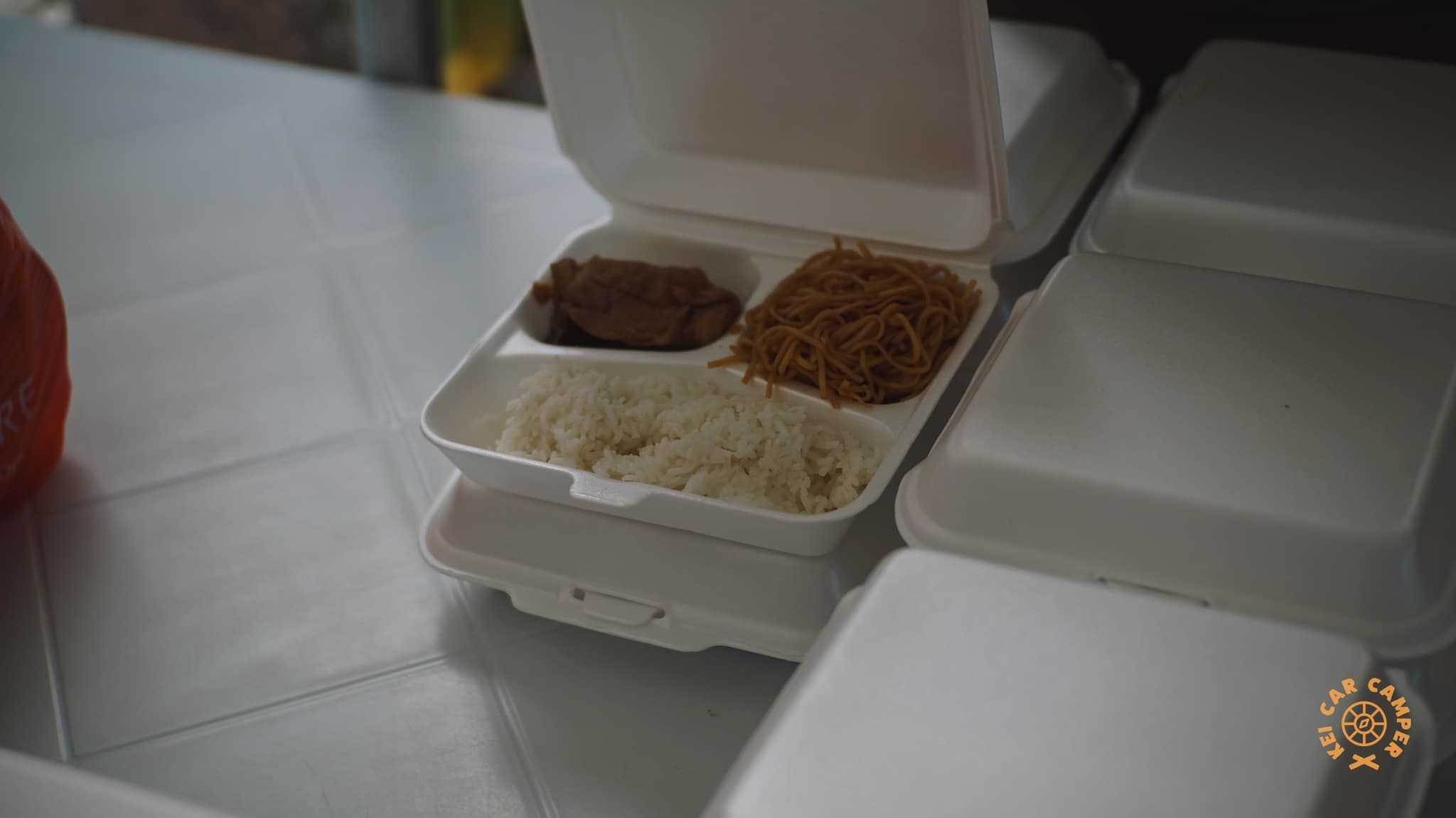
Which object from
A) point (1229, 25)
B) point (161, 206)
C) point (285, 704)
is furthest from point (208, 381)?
point (1229, 25)

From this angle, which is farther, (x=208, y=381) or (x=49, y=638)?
(x=208, y=381)

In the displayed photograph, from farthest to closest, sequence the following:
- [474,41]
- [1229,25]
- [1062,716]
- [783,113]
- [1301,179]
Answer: [474,41]
[1229,25]
[783,113]
[1301,179]
[1062,716]

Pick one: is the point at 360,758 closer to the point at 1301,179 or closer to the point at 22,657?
the point at 22,657

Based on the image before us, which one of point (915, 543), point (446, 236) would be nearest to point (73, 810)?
point (915, 543)

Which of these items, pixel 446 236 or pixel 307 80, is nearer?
pixel 446 236

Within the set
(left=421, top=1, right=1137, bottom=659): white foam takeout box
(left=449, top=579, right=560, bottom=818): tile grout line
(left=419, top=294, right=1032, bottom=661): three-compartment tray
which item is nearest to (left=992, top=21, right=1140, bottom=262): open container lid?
(left=421, top=1, right=1137, bottom=659): white foam takeout box

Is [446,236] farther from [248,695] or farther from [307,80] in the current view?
[248,695]

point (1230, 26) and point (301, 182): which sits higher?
point (1230, 26)
